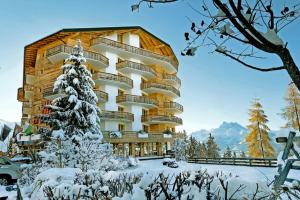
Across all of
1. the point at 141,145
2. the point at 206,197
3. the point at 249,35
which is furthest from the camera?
the point at 141,145

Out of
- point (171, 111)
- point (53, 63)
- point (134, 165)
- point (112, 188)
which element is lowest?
point (134, 165)

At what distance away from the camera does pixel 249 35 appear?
7.95 ft

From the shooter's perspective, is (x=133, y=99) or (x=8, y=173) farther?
(x=133, y=99)

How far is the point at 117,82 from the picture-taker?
3294cm

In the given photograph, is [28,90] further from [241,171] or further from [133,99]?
[241,171]

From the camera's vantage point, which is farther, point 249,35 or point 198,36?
point 198,36

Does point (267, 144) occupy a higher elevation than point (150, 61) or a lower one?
lower

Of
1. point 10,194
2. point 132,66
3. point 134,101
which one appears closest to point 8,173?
point 10,194

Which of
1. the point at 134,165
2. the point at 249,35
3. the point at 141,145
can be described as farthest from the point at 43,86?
the point at 249,35

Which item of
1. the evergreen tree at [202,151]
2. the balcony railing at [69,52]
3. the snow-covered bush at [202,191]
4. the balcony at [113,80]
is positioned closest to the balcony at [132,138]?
the balcony at [113,80]

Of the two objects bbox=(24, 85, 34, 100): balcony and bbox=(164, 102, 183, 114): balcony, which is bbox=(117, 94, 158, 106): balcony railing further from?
bbox=(24, 85, 34, 100): balcony

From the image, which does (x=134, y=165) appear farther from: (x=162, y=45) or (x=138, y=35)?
(x=162, y=45)

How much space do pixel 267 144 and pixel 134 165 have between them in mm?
24165

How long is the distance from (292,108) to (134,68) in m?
21.3
